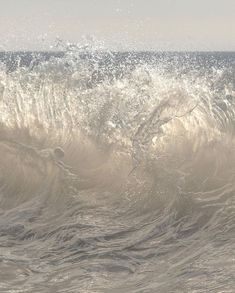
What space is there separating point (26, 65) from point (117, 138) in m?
2.97

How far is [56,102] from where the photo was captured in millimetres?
8273

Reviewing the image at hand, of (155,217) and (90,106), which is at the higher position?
(90,106)

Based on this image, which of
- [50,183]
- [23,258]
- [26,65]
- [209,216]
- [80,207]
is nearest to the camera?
[23,258]

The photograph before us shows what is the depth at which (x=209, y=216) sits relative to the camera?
5414mm

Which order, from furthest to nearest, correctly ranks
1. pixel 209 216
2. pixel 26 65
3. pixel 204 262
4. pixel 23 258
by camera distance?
pixel 26 65
pixel 209 216
pixel 23 258
pixel 204 262

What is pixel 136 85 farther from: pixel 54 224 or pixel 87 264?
pixel 87 264

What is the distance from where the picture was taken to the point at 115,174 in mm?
6723

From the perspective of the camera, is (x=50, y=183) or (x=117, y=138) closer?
(x=50, y=183)

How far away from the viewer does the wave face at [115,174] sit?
422 cm

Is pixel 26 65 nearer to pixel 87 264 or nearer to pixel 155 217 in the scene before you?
pixel 155 217

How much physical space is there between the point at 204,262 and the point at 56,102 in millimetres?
4653

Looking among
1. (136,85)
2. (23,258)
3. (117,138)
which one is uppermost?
(136,85)

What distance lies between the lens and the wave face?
4223mm

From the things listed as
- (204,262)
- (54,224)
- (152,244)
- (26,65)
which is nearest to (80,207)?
(54,224)
